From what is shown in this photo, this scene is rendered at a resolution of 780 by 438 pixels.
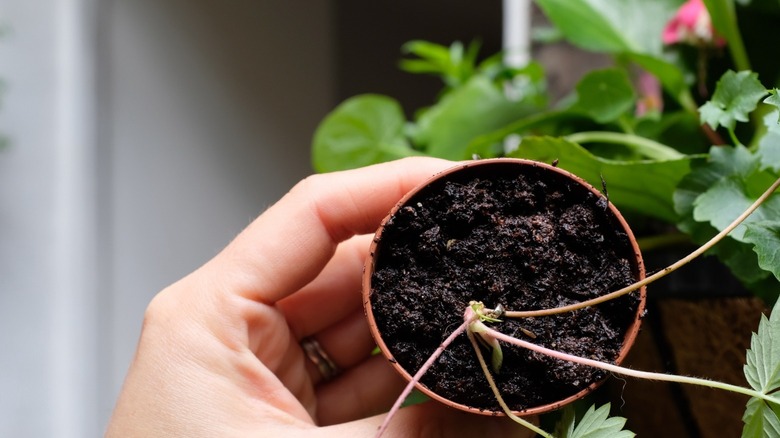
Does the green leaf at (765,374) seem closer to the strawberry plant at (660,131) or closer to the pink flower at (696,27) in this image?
the strawberry plant at (660,131)

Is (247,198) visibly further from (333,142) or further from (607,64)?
(607,64)

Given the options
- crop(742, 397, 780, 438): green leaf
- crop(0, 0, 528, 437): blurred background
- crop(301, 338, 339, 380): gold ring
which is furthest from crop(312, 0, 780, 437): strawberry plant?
crop(0, 0, 528, 437): blurred background

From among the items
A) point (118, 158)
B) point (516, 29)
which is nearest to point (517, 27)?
point (516, 29)

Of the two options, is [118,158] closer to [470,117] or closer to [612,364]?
[470,117]

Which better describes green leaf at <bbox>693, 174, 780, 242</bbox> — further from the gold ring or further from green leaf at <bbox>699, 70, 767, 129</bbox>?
the gold ring

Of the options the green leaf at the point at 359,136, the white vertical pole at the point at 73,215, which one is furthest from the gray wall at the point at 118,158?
the green leaf at the point at 359,136

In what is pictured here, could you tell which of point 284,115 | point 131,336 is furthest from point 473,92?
point 131,336
